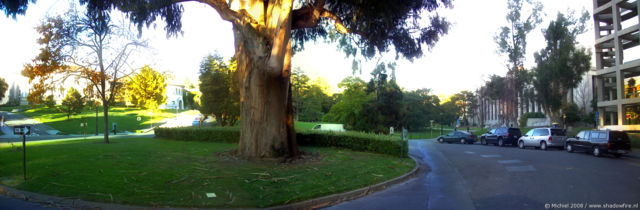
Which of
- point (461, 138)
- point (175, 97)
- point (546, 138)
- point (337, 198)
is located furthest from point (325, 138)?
point (175, 97)

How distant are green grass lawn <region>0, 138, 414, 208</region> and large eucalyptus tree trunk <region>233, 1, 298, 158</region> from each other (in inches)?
34.0

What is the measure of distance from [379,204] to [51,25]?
17.4 meters

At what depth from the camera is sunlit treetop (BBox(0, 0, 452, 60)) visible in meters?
12.8

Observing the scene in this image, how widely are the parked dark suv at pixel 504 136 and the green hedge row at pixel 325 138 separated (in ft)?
52.6

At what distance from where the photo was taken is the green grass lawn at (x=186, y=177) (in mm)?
7832

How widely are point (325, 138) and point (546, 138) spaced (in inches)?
604

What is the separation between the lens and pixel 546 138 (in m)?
23.4

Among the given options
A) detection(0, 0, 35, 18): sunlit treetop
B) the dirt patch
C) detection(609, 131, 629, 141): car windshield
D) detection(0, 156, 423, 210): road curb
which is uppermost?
detection(0, 0, 35, 18): sunlit treetop

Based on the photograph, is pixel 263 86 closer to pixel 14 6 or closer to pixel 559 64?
pixel 14 6

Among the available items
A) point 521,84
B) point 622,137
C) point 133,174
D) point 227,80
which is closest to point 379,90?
point 521,84

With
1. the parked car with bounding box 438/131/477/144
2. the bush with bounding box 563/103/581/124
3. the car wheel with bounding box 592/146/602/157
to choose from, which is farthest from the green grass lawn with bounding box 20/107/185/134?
the bush with bounding box 563/103/581/124

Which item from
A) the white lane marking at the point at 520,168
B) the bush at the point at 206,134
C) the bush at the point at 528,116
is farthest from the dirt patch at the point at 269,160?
the bush at the point at 528,116

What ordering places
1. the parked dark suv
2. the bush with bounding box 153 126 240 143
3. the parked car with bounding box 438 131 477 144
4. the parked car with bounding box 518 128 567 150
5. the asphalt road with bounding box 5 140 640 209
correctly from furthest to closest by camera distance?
the parked car with bounding box 438 131 477 144
the parked dark suv
the parked car with bounding box 518 128 567 150
the bush with bounding box 153 126 240 143
the asphalt road with bounding box 5 140 640 209

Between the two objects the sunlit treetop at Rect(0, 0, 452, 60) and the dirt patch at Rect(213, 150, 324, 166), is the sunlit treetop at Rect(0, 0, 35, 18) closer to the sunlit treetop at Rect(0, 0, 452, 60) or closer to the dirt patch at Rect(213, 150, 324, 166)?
the sunlit treetop at Rect(0, 0, 452, 60)
